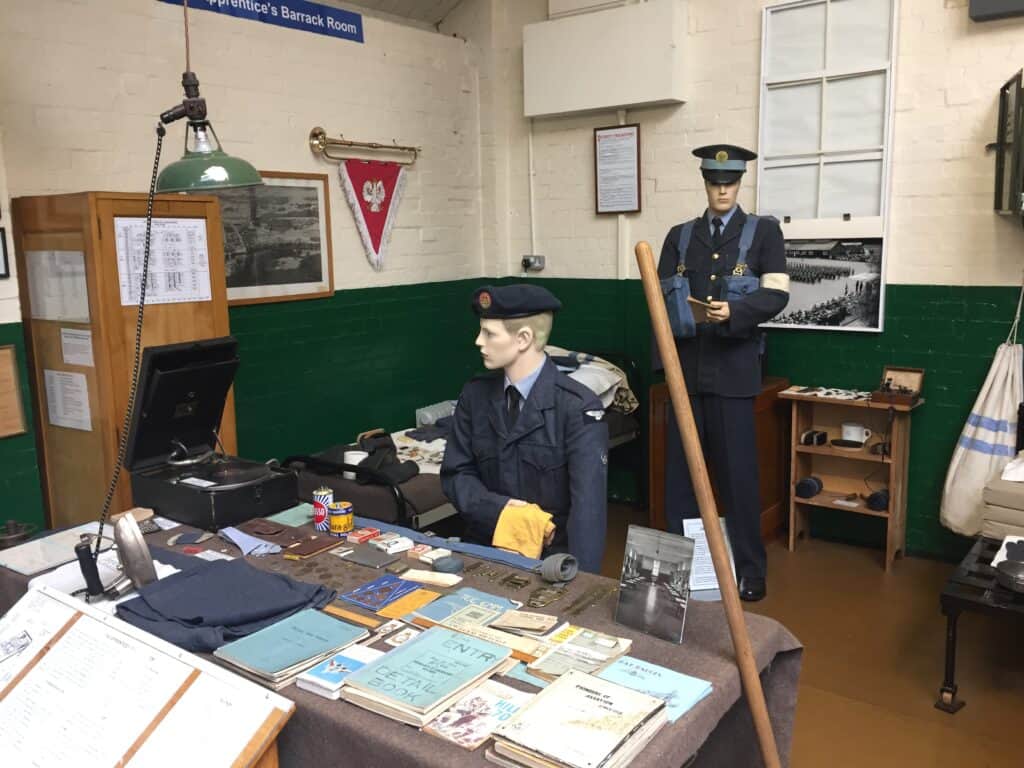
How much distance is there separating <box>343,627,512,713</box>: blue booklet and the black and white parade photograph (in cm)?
32

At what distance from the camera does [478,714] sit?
1680mm

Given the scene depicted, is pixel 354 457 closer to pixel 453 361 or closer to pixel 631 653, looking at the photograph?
pixel 453 361

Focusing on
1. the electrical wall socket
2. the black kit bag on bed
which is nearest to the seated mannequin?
the black kit bag on bed

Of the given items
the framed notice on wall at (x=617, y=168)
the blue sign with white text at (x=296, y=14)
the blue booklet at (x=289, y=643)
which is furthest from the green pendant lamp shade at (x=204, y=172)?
the framed notice on wall at (x=617, y=168)

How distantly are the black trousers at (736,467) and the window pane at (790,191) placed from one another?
1321 millimetres

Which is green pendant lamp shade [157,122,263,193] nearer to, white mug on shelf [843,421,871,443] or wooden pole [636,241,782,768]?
wooden pole [636,241,782,768]

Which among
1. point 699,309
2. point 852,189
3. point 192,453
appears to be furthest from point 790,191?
point 192,453

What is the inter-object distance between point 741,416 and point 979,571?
1266 millimetres

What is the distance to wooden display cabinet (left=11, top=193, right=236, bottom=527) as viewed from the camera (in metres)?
3.54

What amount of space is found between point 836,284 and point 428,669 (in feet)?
12.9

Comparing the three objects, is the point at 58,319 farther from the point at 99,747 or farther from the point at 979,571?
the point at 979,571

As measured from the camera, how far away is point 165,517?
2.93m

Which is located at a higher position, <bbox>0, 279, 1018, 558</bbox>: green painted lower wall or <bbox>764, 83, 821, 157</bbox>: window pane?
<bbox>764, 83, 821, 157</bbox>: window pane

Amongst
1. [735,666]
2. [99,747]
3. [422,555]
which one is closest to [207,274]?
[422,555]
